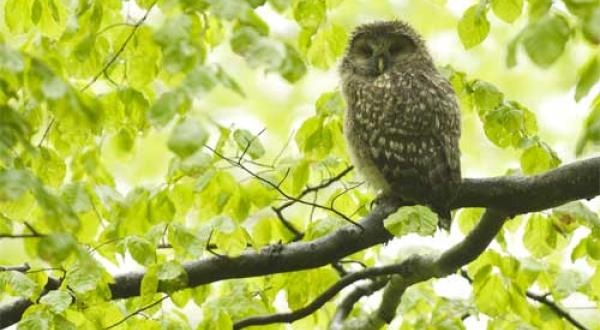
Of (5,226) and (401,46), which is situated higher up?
(401,46)

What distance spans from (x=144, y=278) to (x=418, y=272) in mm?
1227

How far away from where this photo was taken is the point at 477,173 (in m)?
9.90

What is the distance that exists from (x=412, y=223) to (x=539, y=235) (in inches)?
39.3

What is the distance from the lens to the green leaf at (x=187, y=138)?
233 cm

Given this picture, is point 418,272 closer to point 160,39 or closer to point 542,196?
point 542,196

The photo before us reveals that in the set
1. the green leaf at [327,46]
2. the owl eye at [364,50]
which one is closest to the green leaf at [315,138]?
the green leaf at [327,46]

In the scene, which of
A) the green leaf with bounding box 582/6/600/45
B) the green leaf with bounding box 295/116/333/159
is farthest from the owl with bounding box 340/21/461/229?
the green leaf with bounding box 582/6/600/45

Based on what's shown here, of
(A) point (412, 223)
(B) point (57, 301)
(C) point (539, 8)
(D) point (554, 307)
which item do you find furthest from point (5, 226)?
(D) point (554, 307)

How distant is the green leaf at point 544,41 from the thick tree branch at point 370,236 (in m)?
1.53

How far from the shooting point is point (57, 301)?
3658 millimetres

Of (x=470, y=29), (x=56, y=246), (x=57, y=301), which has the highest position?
(x=470, y=29)

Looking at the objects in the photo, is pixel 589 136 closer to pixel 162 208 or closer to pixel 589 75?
pixel 589 75

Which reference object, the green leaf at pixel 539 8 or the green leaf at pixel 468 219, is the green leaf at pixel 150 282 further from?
the green leaf at pixel 539 8

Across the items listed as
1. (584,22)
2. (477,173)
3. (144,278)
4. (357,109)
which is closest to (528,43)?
(584,22)
